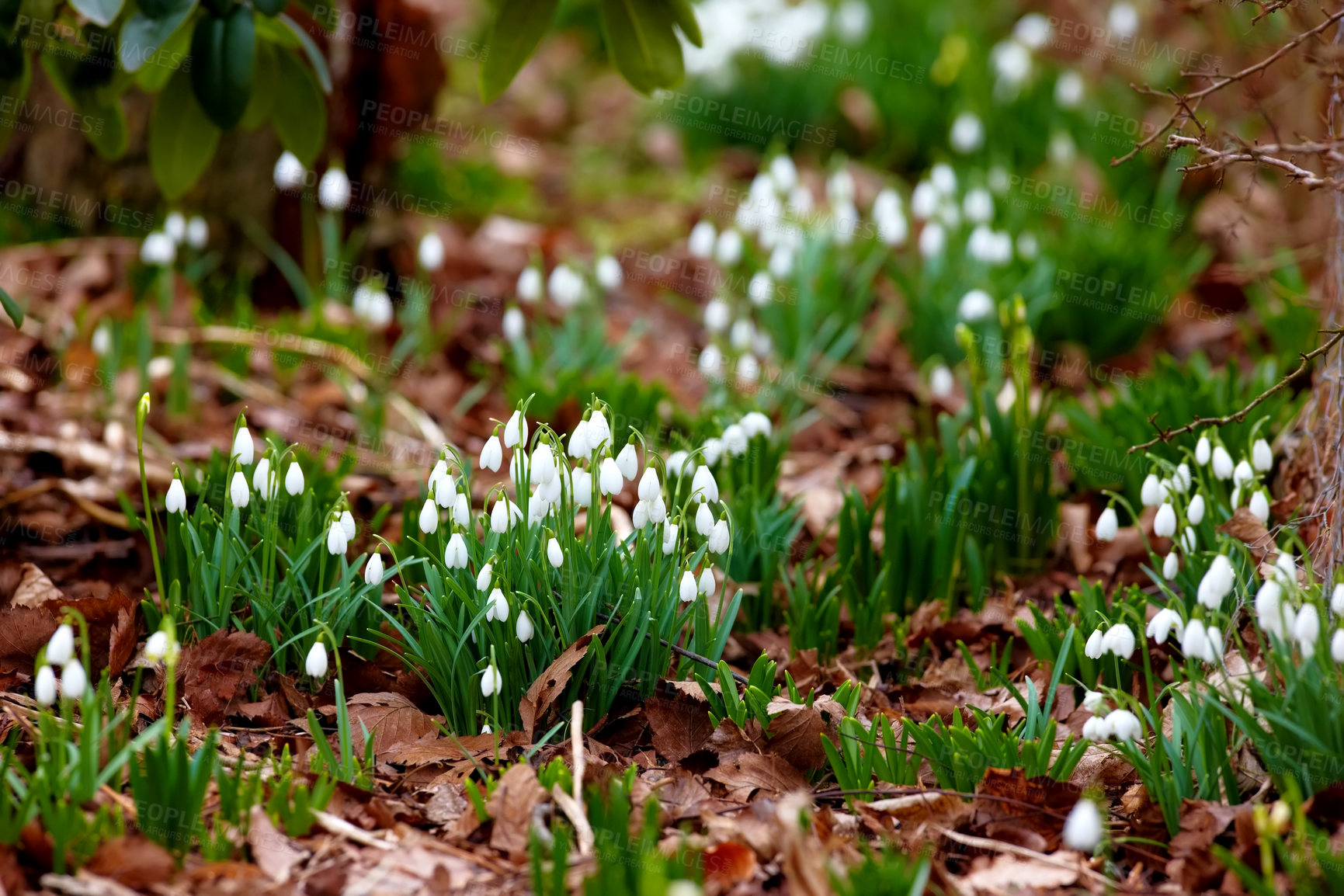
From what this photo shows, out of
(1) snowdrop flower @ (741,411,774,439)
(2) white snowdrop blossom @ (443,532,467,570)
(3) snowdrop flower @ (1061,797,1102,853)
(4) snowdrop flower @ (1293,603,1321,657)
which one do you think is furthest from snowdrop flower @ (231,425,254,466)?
(4) snowdrop flower @ (1293,603,1321,657)

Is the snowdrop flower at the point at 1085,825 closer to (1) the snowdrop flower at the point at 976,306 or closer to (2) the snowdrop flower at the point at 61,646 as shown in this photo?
(2) the snowdrop flower at the point at 61,646

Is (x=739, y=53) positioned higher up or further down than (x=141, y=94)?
higher up

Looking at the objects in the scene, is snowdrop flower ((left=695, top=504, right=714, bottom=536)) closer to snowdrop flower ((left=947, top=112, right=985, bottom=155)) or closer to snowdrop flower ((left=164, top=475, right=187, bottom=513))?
snowdrop flower ((left=164, top=475, right=187, bottom=513))

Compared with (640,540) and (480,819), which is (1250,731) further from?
(480,819)

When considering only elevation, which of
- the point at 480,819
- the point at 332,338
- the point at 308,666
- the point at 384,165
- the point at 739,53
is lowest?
the point at 480,819

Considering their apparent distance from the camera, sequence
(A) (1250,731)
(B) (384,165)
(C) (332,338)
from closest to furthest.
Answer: (A) (1250,731) < (C) (332,338) < (B) (384,165)

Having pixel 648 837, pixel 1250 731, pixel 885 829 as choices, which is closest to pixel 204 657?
pixel 648 837

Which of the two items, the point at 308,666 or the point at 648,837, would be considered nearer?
the point at 648,837
